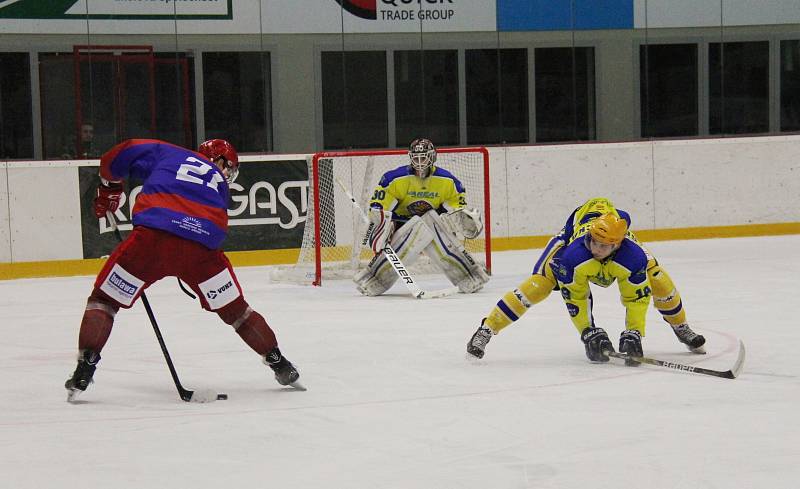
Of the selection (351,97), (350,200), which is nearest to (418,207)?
(350,200)

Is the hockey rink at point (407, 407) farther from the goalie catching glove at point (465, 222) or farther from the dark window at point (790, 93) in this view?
the dark window at point (790, 93)

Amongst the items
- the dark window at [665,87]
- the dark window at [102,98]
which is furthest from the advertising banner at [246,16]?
the dark window at [665,87]

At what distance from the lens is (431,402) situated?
443 centimetres

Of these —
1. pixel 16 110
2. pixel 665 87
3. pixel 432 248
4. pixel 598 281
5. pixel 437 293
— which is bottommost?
pixel 437 293

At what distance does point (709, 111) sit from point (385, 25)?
10.3 ft

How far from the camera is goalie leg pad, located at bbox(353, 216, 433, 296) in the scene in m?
7.89

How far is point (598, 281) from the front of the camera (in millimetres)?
5000

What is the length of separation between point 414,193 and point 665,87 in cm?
453

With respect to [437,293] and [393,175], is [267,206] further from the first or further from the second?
[437,293]

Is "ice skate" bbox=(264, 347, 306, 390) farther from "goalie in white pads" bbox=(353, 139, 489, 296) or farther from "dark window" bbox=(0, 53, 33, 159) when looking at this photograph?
"dark window" bbox=(0, 53, 33, 159)

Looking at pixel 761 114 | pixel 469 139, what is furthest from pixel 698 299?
pixel 761 114

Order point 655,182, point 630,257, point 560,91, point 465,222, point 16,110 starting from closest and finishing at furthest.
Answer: point 630,257, point 465,222, point 16,110, point 655,182, point 560,91

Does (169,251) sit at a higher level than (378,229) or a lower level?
higher

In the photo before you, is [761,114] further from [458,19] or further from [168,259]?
[168,259]
